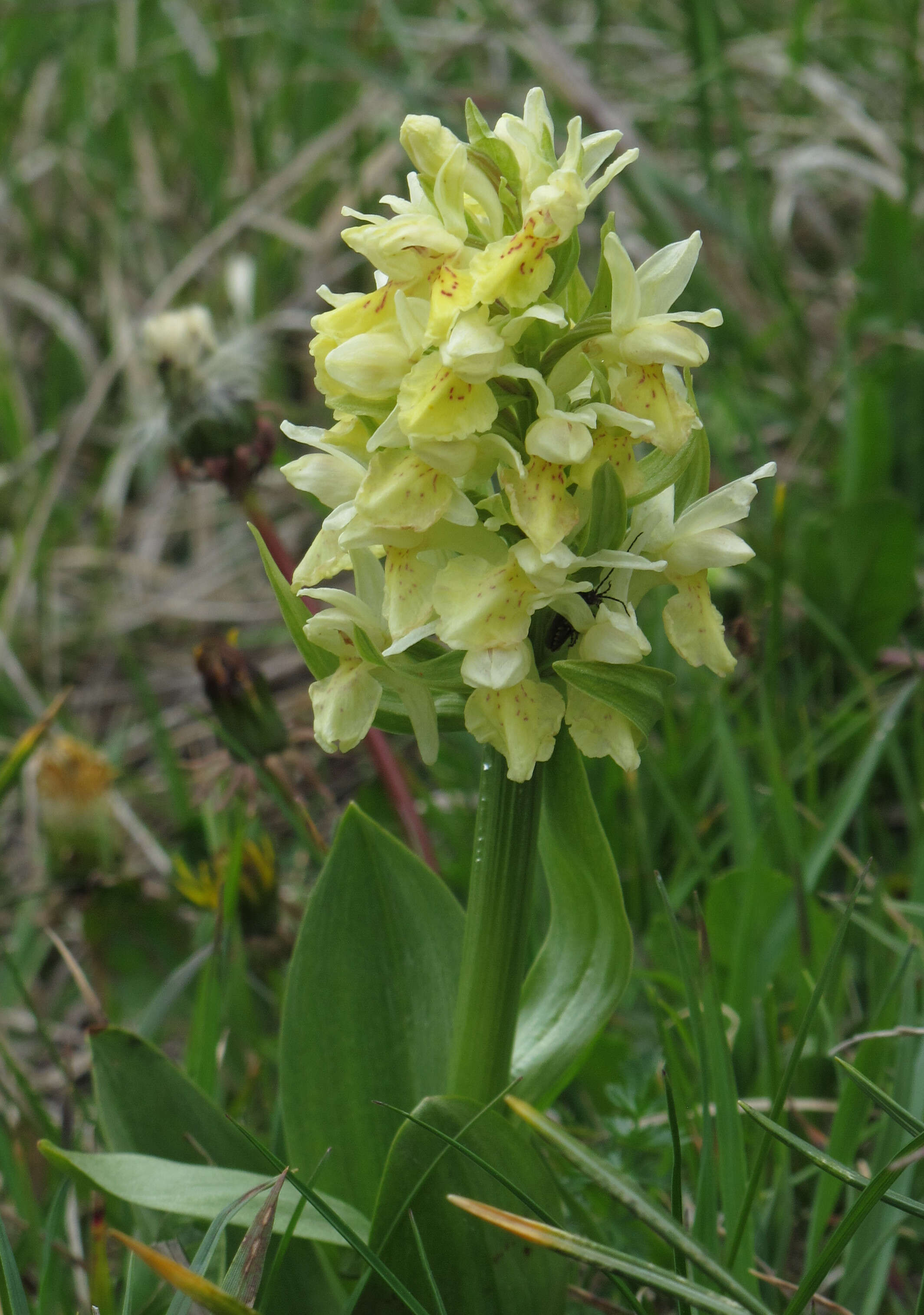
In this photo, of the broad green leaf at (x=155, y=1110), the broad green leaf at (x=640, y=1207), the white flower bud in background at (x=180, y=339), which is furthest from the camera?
the white flower bud in background at (x=180, y=339)

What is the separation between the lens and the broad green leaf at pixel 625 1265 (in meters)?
0.81

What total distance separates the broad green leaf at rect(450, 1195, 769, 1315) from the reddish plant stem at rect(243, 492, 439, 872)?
0.70 m

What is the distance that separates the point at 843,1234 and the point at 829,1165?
48mm

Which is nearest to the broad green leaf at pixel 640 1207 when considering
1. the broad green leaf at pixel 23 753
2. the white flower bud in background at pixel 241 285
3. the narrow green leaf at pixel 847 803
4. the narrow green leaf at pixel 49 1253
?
the narrow green leaf at pixel 49 1253

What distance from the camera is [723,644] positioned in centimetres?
103

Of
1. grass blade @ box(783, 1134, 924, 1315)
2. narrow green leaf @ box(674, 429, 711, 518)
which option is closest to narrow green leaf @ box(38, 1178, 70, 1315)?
grass blade @ box(783, 1134, 924, 1315)

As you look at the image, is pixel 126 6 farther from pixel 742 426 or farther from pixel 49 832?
pixel 49 832

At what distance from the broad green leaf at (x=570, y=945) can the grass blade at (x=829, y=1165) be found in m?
0.23

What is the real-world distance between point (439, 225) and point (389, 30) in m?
2.87

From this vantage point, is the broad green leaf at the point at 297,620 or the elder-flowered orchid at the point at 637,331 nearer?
the elder-flowered orchid at the point at 637,331

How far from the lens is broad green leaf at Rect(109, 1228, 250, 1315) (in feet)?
2.64

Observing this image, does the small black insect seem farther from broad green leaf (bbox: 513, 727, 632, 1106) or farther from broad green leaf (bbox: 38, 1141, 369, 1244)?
broad green leaf (bbox: 38, 1141, 369, 1244)

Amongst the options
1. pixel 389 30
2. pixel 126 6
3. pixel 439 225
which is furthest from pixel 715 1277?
pixel 126 6

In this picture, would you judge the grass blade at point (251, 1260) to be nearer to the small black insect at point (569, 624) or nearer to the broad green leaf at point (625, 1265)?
the broad green leaf at point (625, 1265)
